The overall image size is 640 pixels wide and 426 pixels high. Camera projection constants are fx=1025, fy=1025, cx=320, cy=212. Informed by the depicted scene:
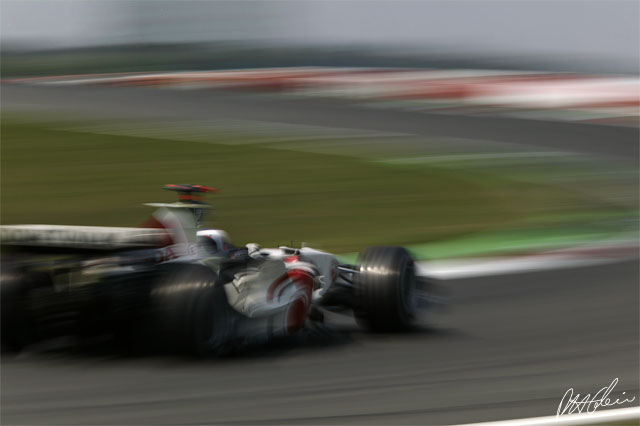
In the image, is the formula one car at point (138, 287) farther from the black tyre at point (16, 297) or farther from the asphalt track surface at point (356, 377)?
the asphalt track surface at point (356, 377)

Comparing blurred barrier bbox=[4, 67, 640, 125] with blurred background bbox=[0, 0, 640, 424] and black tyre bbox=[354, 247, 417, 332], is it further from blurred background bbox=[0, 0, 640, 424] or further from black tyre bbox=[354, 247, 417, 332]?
black tyre bbox=[354, 247, 417, 332]

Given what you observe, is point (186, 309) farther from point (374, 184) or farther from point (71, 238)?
point (374, 184)

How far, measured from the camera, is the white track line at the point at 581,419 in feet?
14.4

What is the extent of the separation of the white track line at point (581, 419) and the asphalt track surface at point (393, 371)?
158 mm

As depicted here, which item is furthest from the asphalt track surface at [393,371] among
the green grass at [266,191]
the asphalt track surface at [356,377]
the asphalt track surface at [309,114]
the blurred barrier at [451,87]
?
the blurred barrier at [451,87]

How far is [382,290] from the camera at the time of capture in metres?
6.35

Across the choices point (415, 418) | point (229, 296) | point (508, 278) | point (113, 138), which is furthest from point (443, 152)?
point (415, 418)

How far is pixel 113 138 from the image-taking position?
1656 cm

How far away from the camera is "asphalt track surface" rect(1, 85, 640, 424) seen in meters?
4.61

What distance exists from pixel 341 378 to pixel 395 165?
10.5 meters

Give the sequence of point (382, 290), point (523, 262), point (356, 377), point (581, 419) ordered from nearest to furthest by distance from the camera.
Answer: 1. point (581, 419)
2. point (356, 377)
3. point (382, 290)
4. point (523, 262)

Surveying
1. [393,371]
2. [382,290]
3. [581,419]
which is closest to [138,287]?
[393,371]
